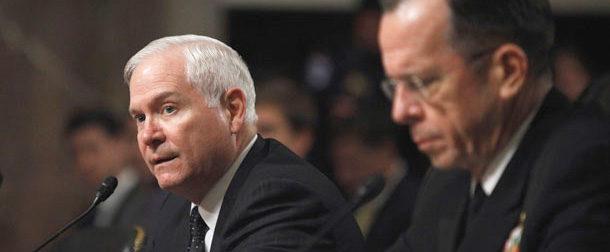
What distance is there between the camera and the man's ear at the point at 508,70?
1881 millimetres

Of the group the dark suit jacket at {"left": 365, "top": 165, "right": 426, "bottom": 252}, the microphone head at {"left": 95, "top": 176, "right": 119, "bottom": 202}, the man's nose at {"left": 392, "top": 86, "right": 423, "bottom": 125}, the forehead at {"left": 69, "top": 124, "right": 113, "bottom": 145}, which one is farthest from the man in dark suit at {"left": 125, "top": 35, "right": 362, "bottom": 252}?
the forehead at {"left": 69, "top": 124, "right": 113, "bottom": 145}

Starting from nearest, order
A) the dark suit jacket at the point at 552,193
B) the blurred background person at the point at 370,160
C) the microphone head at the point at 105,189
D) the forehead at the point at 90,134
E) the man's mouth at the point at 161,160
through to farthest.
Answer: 1. the dark suit jacket at the point at 552,193
2. the man's mouth at the point at 161,160
3. the microphone head at the point at 105,189
4. the blurred background person at the point at 370,160
5. the forehead at the point at 90,134

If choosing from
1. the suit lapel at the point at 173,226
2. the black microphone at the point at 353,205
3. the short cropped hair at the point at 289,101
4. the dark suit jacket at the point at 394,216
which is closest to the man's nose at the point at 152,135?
the suit lapel at the point at 173,226

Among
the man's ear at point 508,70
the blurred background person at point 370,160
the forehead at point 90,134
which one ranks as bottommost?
the blurred background person at point 370,160

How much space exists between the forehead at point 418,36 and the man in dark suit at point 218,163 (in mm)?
379

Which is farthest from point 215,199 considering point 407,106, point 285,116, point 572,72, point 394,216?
point 572,72

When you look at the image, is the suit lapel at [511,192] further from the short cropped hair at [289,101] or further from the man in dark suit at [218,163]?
the short cropped hair at [289,101]

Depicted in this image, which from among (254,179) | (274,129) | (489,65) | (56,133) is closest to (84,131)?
(56,133)

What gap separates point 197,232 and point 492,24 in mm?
840

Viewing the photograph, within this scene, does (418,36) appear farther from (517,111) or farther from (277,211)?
(277,211)

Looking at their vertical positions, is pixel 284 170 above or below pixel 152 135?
below

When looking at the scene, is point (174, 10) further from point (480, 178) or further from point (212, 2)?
point (480, 178)

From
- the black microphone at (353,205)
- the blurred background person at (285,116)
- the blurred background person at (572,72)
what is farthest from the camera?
the blurred background person at (572,72)

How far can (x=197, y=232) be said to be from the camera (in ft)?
7.21
